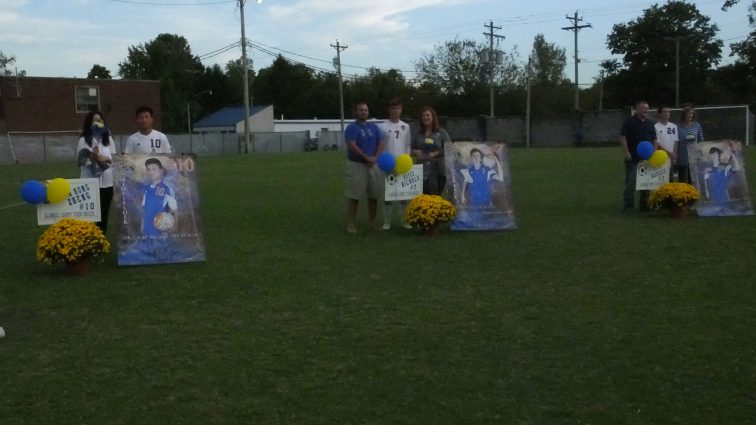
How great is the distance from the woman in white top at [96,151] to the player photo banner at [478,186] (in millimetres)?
4130

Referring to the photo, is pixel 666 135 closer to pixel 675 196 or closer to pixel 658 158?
pixel 658 158

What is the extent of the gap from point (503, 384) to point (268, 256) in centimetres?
477

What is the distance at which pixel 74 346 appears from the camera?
564 centimetres

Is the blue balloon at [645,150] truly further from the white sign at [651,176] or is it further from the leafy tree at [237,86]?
the leafy tree at [237,86]

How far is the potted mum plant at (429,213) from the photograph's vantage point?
33.0 ft

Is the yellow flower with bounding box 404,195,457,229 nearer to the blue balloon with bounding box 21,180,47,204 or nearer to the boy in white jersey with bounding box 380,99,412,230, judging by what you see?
the boy in white jersey with bounding box 380,99,412,230

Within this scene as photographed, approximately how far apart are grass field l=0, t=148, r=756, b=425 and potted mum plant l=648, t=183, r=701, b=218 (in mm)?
1190

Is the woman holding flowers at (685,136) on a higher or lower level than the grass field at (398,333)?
higher

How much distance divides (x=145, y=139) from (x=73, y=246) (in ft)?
5.52

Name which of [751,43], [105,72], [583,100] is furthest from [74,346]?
[105,72]

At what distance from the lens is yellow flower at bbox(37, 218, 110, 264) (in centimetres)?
777

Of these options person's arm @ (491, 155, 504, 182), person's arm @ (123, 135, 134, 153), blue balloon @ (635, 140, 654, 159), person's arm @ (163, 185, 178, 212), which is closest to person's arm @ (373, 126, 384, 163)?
person's arm @ (491, 155, 504, 182)

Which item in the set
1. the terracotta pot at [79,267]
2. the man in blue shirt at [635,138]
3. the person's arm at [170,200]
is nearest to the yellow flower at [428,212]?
the person's arm at [170,200]

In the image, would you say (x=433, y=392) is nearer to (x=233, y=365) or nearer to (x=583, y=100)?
(x=233, y=365)
